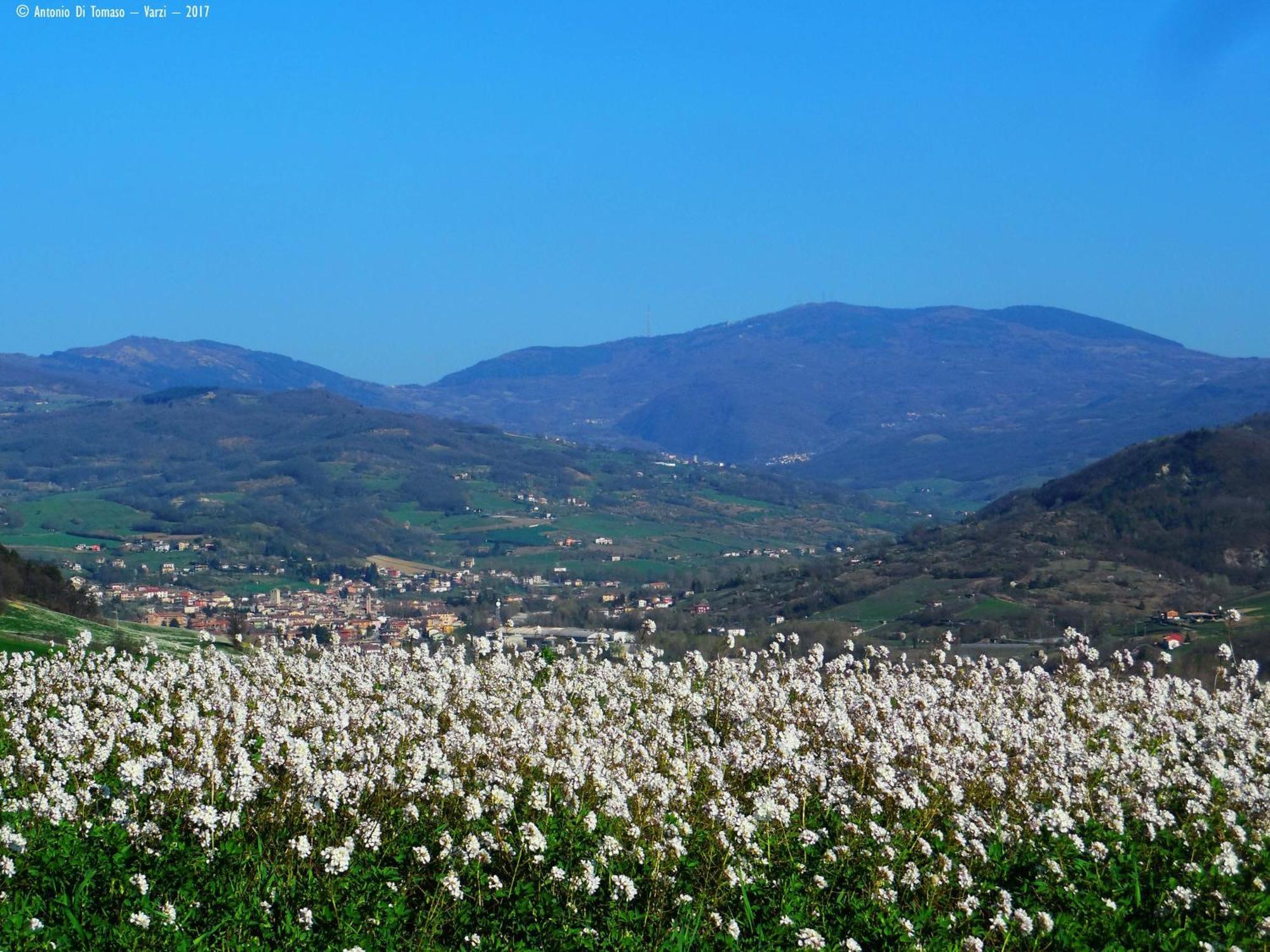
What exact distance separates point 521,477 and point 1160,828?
180430 mm

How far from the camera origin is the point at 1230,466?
82750 millimetres

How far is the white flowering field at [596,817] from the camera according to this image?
7.63 m

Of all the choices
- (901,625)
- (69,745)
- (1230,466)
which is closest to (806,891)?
(69,745)

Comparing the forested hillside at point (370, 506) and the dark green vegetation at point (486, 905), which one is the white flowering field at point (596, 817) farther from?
the forested hillside at point (370, 506)

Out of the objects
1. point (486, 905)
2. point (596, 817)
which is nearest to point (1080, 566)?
point (596, 817)

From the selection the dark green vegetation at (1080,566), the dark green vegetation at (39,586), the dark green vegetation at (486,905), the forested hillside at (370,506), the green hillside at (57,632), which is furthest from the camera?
the forested hillside at (370,506)

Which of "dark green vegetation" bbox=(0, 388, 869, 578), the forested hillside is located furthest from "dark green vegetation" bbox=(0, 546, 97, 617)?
the forested hillside

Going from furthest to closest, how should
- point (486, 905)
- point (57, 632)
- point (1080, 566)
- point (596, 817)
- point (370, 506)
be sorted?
1. point (370, 506)
2. point (1080, 566)
3. point (57, 632)
4. point (596, 817)
5. point (486, 905)

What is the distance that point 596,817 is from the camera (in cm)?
936

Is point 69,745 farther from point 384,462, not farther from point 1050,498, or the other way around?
point 384,462

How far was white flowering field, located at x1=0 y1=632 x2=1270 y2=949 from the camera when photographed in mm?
7633

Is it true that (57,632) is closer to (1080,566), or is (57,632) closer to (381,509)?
(1080,566)

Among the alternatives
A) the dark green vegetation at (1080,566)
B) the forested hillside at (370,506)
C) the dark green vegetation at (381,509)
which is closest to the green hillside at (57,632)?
the dark green vegetation at (1080,566)

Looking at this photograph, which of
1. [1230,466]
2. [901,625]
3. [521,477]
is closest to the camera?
[901,625]
